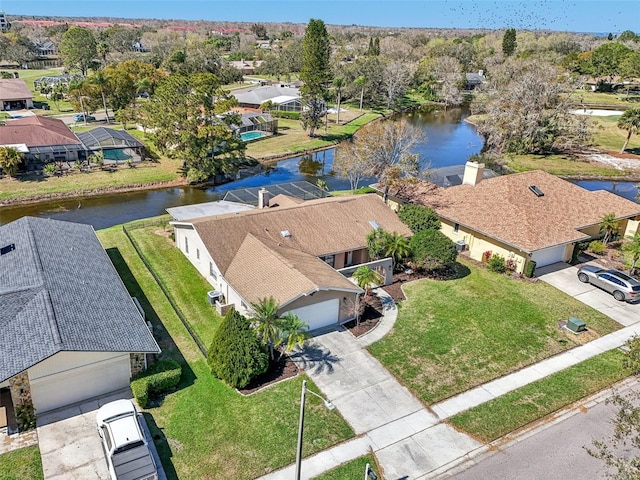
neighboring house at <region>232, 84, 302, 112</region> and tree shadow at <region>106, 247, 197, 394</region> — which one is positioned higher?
neighboring house at <region>232, 84, 302, 112</region>

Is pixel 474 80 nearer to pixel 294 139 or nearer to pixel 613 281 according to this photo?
pixel 294 139

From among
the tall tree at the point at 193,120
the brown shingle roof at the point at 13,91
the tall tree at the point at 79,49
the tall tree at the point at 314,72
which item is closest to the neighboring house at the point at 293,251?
the tall tree at the point at 193,120

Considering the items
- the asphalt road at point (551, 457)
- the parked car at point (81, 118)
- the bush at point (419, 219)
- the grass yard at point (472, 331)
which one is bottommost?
the asphalt road at point (551, 457)

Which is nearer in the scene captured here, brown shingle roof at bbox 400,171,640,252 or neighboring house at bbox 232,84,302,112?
brown shingle roof at bbox 400,171,640,252

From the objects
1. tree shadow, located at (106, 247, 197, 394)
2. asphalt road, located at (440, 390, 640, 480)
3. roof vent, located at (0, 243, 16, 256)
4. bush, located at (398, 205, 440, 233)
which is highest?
bush, located at (398, 205, 440, 233)

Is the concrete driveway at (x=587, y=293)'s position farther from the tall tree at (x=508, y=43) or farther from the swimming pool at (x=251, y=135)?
the tall tree at (x=508, y=43)

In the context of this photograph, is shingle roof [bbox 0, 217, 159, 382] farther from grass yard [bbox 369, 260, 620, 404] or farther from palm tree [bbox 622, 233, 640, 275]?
palm tree [bbox 622, 233, 640, 275]

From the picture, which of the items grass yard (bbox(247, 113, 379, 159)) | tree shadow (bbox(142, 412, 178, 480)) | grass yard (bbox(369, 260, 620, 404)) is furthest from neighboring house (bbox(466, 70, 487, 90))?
tree shadow (bbox(142, 412, 178, 480))
